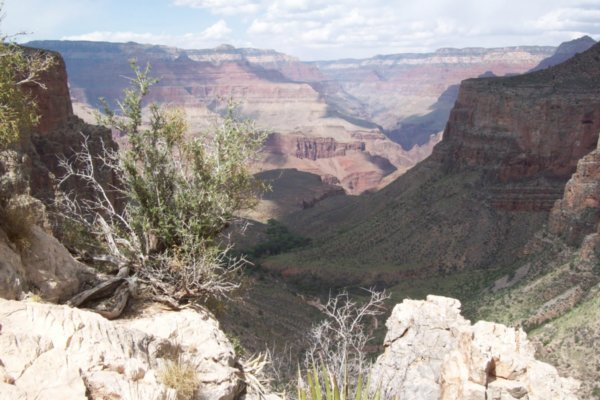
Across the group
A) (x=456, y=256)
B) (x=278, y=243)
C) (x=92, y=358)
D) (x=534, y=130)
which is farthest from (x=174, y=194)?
(x=278, y=243)

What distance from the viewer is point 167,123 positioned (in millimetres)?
14266

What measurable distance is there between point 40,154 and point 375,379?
15.6 m

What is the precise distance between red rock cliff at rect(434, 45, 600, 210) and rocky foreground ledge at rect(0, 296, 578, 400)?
44521mm

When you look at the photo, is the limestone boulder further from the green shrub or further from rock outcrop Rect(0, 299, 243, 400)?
the green shrub

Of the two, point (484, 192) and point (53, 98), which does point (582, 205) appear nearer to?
point (484, 192)

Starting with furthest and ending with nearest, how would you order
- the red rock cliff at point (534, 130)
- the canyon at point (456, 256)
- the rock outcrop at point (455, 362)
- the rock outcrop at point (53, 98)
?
1. the red rock cliff at point (534, 130)
2. the rock outcrop at point (53, 98)
3. the rock outcrop at point (455, 362)
4. the canyon at point (456, 256)

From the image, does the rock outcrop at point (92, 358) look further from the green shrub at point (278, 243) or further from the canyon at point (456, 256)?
the green shrub at point (278, 243)

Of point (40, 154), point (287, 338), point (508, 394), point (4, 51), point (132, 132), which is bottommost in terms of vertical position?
point (287, 338)

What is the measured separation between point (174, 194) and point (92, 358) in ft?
19.7

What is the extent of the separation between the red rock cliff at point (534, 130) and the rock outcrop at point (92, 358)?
170 feet

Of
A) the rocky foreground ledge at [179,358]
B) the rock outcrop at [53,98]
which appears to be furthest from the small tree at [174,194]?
the rock outcrop at [53,98]

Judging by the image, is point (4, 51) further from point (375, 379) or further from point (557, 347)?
point (557, 347)

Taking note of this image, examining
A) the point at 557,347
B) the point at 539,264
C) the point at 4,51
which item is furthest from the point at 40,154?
the point at 539,264

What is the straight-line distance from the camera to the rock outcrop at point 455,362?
41.3ft
